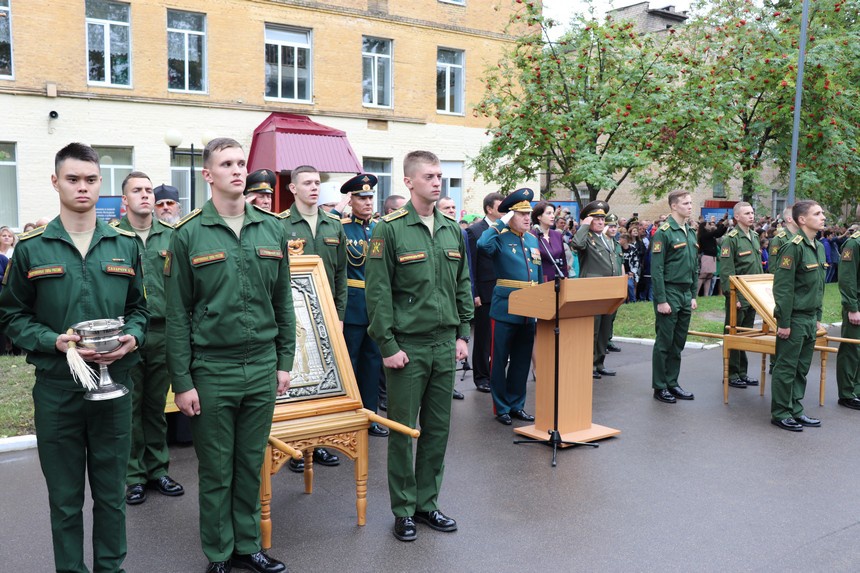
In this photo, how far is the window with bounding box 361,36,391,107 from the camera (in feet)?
71.6

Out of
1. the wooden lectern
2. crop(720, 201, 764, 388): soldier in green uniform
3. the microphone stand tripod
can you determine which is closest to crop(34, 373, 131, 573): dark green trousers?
the microphone stand tripod

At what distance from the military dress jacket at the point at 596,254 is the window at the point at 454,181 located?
14.1 meters

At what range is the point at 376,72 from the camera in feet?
72.3

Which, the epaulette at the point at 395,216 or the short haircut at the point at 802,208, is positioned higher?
the short haircut at the point at 802,208

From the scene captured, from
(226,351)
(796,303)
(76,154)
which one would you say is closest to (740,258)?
(796,303)

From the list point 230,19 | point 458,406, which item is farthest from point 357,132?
point 458,406

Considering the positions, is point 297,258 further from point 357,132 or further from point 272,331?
point 357,132

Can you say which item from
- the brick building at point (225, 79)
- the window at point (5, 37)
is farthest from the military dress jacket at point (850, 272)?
the window at point (5, 37)

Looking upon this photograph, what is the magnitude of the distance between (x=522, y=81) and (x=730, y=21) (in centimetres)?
685

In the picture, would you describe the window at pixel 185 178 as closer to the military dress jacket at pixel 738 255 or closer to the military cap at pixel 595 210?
the military cap at pixel 595 210

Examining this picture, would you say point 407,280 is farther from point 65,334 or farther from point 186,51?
point 186,51

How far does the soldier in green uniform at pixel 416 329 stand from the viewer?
183 inches

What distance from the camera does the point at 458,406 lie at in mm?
7988

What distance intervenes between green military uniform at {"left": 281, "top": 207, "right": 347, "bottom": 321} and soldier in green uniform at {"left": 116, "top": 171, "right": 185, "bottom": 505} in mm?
1338
